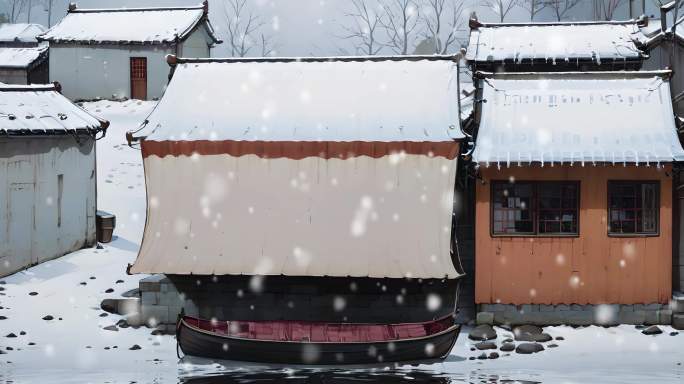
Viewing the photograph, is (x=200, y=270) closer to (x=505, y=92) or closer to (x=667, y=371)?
(x=505, y=92)

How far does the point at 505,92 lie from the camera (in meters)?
22.9

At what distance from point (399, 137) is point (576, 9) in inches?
2117

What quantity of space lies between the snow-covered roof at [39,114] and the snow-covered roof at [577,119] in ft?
40.7

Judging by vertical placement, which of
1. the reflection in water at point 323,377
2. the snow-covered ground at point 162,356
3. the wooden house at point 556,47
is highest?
the wooden house at point 556,47

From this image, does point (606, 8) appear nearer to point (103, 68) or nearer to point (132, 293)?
point (103, 68)

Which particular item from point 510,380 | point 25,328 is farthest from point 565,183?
point 25,328

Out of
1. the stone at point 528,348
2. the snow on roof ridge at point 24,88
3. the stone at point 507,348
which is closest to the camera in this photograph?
the stone at point 528,348

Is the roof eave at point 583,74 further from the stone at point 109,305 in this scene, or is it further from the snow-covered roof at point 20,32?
the snow-covered roof at point 20,32

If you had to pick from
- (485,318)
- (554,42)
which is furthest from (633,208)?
(554,42)

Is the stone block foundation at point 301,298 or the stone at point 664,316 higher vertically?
the stone block foundation at point 301,298

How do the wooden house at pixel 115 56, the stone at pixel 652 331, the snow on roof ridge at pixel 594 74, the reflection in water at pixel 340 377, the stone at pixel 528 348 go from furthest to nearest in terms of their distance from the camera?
the wooden house at pixel 115 56 < the snow on roof ridge at pixel 594 74 < the stone at pixel 652 331 < the stone at pixel 528 348 < the reflection in water at pixel 340 377

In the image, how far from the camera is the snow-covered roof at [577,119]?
21.0m

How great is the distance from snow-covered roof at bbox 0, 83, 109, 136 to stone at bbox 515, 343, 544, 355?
565 inches

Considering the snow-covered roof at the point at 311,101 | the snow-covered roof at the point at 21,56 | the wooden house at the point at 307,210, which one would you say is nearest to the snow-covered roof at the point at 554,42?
the snow-covered roof at the point at 311,101
